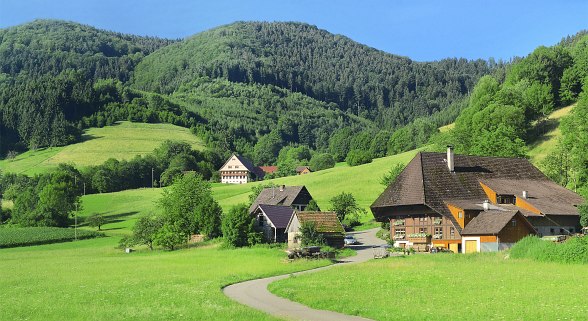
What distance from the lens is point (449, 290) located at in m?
28.0

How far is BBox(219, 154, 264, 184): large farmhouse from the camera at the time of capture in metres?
178

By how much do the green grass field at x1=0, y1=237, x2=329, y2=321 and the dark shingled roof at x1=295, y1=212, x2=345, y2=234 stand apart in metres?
6.37

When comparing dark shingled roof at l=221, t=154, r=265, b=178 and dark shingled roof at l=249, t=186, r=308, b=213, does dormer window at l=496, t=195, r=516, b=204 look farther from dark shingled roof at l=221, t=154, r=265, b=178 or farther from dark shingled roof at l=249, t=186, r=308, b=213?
dark shingled roof at l=221, t=154, r=265, b=178

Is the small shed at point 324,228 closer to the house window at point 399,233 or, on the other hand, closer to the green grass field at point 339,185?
the house window at point 399,233

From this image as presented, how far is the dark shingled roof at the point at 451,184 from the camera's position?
62.2 metres

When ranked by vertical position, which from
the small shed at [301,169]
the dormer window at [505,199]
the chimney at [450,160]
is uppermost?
the small shed at [301,169]

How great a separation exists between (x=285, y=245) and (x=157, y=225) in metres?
18.6

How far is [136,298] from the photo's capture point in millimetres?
28547

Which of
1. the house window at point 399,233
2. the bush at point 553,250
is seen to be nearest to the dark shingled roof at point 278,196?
the house window at point 399,233

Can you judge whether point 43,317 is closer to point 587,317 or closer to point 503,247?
point 587,317

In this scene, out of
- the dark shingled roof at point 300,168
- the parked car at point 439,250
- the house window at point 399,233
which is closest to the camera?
the parked car at point 439,250

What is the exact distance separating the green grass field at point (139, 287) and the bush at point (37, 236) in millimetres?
34042

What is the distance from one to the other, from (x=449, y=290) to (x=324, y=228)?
3694 cm

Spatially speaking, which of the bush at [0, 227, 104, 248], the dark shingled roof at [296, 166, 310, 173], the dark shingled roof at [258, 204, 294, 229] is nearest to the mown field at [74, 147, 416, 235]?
the bush at [0, 227, 104, 248]
